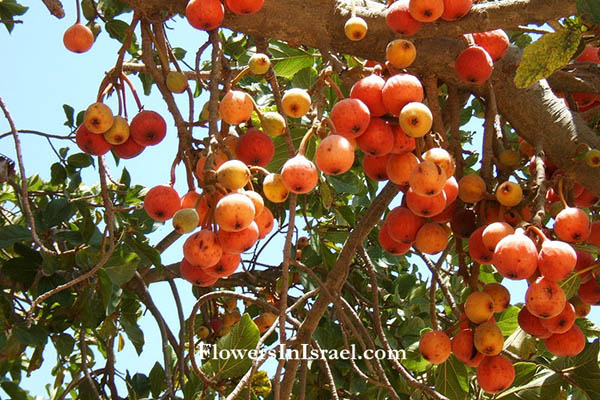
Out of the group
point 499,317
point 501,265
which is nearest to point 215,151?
point 501,265

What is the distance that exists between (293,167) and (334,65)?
37cm

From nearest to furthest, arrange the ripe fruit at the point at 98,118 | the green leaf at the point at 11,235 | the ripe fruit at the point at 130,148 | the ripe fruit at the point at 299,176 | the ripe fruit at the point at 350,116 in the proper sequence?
the ripe fruit at the point at 299,176 → the ripe fruit at the point at 350,116 → the ripe fruit at the point at 98,118 → the ripe fruit at the point at 130,148 → the green leaf at the point at 11,235

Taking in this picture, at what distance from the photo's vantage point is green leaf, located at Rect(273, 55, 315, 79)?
Result: 2619mm

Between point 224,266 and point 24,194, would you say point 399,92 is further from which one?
point 24,194

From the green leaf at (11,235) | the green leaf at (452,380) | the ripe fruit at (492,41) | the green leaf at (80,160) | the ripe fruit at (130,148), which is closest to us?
the ripe fruit at (130,148)

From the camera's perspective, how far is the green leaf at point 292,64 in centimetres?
262

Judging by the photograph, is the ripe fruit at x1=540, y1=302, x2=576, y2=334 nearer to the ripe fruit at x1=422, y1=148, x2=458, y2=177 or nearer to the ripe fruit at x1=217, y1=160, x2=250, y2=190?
the ripe fruit at x1=422, y1=148, x2=458, y2=177

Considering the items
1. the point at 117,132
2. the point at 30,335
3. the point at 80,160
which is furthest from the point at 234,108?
the point at 80,160

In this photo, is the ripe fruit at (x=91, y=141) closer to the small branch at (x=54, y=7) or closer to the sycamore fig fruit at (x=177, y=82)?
the sycamore fig fruit at (x=177, y=82)

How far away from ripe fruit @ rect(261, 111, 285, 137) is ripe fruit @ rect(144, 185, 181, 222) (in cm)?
25

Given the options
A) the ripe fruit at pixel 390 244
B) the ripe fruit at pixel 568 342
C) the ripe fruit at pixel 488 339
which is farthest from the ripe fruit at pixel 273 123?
the ripe fruit at pixel 568 342

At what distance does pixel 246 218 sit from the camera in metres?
1.25

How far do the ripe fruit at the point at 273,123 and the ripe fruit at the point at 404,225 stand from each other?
0.38 m

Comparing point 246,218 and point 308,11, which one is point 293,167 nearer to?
point 246,218
